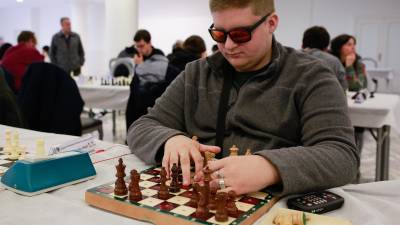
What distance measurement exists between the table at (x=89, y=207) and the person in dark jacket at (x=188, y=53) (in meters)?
3.09

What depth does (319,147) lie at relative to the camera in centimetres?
115

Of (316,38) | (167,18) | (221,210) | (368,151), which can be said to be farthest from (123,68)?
(167,18)

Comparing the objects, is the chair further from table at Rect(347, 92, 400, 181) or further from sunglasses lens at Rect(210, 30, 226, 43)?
sunglasses lens at Rect(210, 30, 226, 43)

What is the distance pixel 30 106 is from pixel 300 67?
229 centimetres

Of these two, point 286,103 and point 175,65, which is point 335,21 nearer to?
point 175,65

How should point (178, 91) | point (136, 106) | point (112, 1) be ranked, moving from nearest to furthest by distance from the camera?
point (178, 91) < point (136, 106) < point (112, 1)

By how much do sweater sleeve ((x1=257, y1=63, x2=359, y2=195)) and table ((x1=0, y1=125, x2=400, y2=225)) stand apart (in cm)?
6

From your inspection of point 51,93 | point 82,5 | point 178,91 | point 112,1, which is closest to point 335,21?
point 112,1

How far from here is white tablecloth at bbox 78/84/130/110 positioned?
15.1 feet

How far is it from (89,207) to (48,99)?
2.27 m

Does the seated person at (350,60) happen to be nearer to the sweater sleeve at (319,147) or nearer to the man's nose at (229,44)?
the sweater sleeve at (319,147)

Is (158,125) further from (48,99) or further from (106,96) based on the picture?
(106,96)

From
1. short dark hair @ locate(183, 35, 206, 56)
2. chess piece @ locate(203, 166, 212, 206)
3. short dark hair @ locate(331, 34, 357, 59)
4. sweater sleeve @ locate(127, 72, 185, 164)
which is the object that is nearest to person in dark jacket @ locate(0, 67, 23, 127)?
sweater sleeve @ locate(127, 72, 185, 164)

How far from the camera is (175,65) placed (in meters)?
4.20
